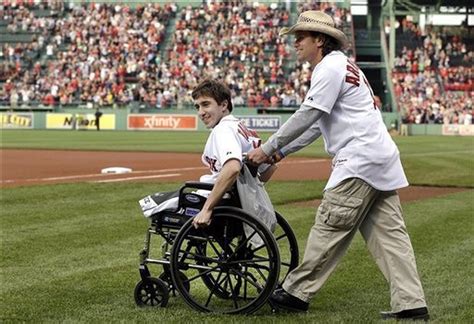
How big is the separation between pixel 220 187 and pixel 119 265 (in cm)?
278

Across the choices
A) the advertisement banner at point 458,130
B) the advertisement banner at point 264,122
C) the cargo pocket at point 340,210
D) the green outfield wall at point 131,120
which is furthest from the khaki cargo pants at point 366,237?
the advertisement banner at point 458,130

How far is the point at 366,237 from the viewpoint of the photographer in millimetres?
6223

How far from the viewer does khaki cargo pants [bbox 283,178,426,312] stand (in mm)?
5965

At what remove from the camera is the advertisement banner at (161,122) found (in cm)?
5122

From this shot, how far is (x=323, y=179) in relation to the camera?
1888 centimetres

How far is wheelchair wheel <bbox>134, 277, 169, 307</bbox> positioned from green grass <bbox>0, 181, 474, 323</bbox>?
9 centimetres

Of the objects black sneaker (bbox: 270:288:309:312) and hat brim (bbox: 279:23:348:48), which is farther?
black sneaker (bbox: 270:288:309:312)

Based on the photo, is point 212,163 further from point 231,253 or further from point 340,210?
point 340,210

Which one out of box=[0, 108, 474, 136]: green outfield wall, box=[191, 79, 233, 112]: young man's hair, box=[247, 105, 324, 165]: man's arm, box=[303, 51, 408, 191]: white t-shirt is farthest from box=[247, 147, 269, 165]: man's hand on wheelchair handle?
box=[0, 108, 474, 136]: green outfield wall

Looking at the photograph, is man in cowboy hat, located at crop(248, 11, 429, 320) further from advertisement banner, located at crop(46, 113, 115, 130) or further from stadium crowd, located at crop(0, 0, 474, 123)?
advertisement banner, located at crop(46, 113, 115, 130)

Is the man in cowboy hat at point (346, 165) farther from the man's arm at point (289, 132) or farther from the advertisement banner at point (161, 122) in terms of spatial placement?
the advertisement banner at point (161, 122)

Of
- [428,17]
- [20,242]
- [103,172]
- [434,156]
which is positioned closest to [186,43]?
[428,17]

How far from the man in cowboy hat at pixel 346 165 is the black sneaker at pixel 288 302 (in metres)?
0.05

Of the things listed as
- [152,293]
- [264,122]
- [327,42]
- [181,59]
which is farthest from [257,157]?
[181,59]
